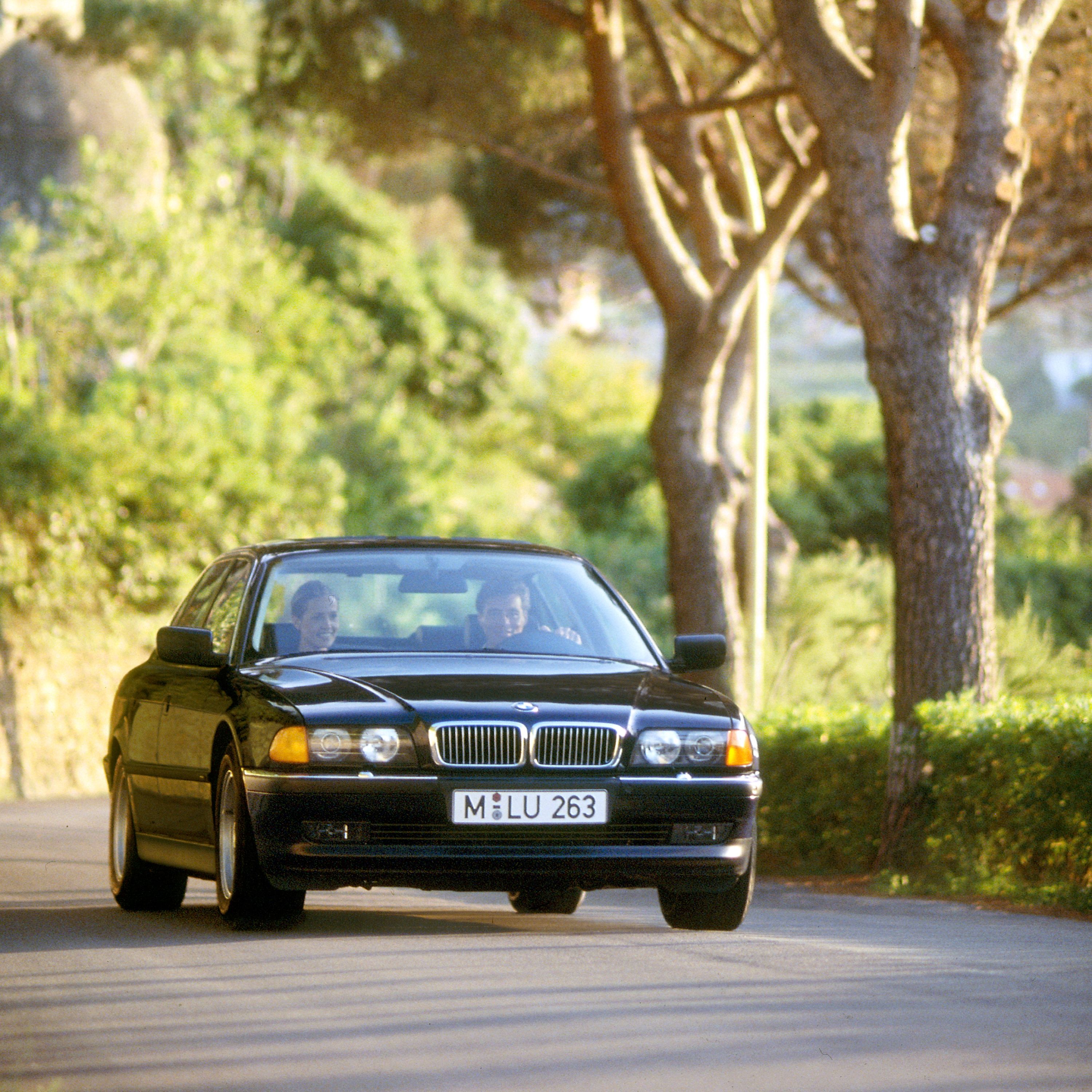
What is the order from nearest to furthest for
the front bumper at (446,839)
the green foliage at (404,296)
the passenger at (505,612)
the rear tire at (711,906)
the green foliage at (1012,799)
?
the front bumper at (446,839) → the rear tire at (711,906) → the passenger at (505,612) → the green foliage at (1012,799) → the green foliage at (404,296)

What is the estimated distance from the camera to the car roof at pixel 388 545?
31.7 feet

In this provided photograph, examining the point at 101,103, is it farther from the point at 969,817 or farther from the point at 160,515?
the point at 969,817

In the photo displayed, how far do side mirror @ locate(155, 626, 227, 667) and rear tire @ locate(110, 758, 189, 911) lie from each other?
1.13 metres

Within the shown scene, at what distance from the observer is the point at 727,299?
18734 mm

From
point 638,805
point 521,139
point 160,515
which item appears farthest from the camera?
point 160,515

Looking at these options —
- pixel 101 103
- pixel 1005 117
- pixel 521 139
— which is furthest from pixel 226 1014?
pixel 101 103

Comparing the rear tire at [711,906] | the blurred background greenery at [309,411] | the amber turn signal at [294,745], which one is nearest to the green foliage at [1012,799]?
the rear tire at [711,906]

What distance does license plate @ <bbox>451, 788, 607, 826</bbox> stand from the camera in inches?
322

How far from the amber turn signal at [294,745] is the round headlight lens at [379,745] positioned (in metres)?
0.20

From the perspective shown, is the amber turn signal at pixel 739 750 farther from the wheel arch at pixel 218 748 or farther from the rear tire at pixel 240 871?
the wheel arch at pixel 218 748

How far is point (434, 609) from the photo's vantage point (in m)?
9.23

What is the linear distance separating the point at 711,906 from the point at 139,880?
2.59 meters

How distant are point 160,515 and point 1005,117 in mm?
17503

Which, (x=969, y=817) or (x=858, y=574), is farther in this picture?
(x=858, y=574)
